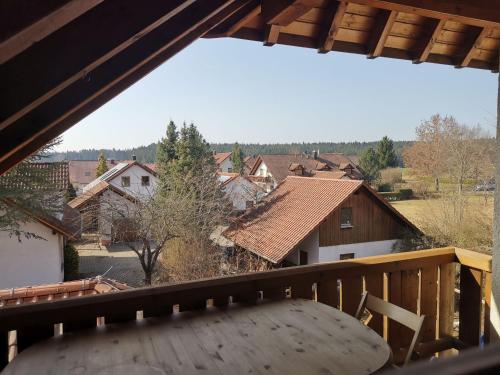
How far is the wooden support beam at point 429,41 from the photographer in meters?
2.07

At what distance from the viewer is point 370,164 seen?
33.4m

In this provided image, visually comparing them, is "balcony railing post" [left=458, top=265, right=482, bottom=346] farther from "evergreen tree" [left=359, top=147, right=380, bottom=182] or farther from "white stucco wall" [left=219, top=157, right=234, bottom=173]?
"white stucco wall" [left=219, top=157, right=234, bottom=173]

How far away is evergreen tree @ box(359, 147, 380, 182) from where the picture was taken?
1299 inches

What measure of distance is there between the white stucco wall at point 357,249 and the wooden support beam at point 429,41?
10531mm

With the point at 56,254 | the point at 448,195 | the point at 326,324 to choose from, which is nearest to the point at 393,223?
the point at 448,195

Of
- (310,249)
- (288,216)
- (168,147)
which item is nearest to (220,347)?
(310,249)

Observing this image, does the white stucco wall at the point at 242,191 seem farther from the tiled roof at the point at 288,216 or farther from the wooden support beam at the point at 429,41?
the wooden support beam at the point at 429,41

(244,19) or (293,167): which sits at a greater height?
(293,167)

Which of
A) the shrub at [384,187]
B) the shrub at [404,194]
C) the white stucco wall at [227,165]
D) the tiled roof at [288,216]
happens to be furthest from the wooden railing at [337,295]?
the white stucco wall at [227,165]

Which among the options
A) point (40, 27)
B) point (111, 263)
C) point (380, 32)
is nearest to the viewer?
point (40, 27)

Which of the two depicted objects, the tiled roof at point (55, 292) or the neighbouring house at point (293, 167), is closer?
the tiled roof at point (55, 292)

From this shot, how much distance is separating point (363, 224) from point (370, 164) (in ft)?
71.3

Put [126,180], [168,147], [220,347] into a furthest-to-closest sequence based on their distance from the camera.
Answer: [126,180], [168,147], [220,347]

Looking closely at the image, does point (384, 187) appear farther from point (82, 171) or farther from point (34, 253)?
point (82, 171)
